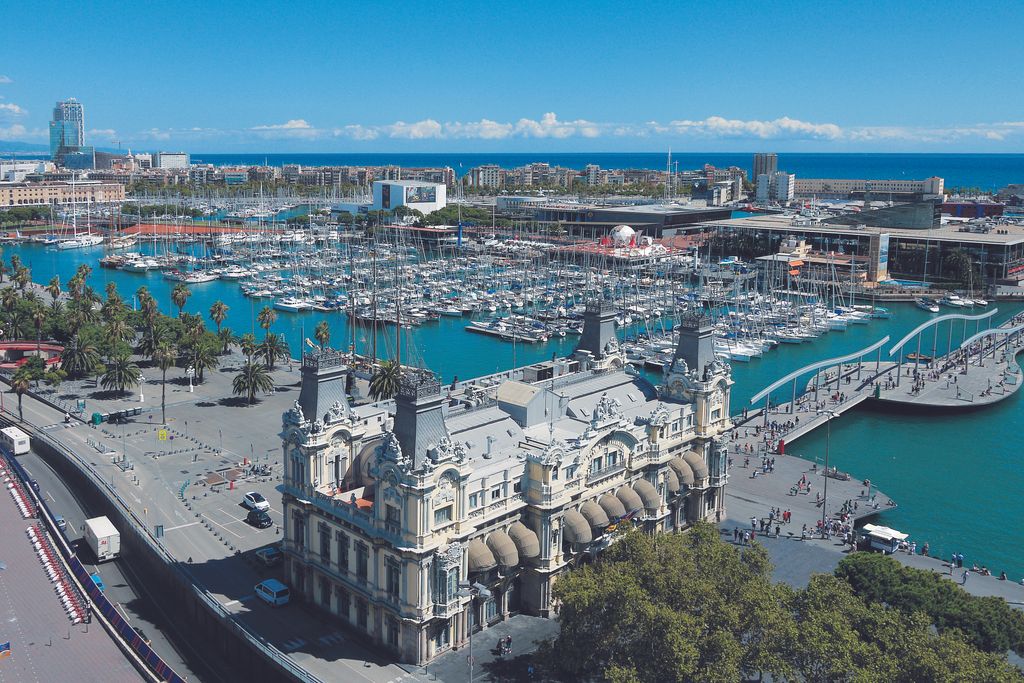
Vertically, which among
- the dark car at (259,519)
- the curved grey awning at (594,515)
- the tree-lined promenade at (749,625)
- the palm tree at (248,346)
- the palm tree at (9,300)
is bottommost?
the dark car at (259,519)

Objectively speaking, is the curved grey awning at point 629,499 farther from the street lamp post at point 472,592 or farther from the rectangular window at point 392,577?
the rectangular window at point 392,577

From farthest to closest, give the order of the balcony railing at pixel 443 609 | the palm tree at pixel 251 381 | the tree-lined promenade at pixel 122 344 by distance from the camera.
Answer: the tree-lined promenade at pixel 122 344
the palm tree at pixel 251 381
the balcony railing at pixel 443 609

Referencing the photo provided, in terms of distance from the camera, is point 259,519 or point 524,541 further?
point 259,519

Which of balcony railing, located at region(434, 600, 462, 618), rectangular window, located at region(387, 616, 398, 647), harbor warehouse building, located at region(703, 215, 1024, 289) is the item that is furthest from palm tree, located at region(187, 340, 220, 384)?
harbor warehouse building, located at region(703, 215, 1024, 289)

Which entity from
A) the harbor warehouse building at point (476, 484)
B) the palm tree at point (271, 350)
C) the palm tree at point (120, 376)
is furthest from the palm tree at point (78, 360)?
the harbor warehouse building at point (476, 484)

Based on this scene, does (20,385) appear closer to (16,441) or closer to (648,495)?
(16,441)

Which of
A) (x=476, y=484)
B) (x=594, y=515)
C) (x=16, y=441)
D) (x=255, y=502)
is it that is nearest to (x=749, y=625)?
(x=594, y=515)

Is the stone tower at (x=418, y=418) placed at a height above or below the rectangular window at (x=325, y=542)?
above
